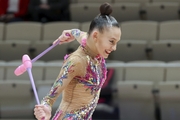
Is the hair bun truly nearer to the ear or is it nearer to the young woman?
the young woman

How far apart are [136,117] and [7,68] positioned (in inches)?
Result: 57.2

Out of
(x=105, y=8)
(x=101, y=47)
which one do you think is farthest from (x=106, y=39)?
(x=105, y=8)

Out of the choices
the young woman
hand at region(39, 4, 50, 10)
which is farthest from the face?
hand at region(39, 4, 50, 10)

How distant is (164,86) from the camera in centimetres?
495

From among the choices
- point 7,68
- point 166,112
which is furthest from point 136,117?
point 7,68

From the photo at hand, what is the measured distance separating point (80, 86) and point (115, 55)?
325 centimetres

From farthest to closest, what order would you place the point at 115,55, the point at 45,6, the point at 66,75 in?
the point at 45,6 → the point at 115,55 → the point at 66,75

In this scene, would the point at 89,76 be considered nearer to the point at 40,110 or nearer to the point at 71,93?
the point at 71,93

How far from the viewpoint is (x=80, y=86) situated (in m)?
2.83

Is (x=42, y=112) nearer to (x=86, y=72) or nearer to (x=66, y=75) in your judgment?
(x=66, y=75)

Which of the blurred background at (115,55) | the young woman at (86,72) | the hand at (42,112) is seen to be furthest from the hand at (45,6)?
the hand at (42,112)

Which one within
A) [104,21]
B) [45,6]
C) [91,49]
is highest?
[45,6]

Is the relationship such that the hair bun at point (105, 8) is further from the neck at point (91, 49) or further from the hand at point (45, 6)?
the hand at point (45, 6)

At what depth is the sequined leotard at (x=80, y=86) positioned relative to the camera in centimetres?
278
